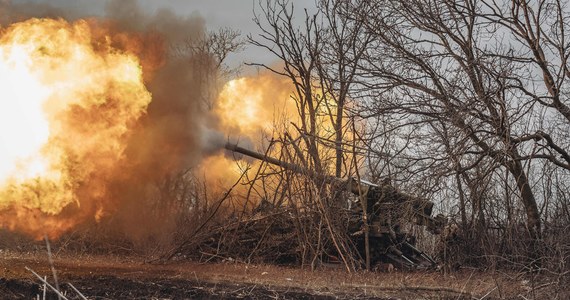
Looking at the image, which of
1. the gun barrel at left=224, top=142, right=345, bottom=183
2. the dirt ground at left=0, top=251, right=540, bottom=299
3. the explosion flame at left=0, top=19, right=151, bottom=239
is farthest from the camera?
the gun barrel at left=224, top=142, right=345, bottom=183

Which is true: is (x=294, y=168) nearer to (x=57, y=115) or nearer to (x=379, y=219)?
(x=379, y=219)

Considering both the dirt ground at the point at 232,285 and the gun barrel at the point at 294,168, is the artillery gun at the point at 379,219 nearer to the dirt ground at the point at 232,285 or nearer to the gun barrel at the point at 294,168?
the gun barrel at the point at 294,168

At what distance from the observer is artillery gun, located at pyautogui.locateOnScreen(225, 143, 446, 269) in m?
15.6

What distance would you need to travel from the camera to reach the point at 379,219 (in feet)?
55.3

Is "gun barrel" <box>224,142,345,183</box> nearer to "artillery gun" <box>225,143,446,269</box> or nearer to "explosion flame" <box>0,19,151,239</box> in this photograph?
"artillery gun" <box>225,143,446,269</box>

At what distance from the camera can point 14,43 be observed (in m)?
10.0

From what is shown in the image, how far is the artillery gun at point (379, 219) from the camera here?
51.3ft

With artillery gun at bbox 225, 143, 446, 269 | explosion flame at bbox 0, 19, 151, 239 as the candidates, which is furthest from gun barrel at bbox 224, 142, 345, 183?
explosion flame at bbox 0, 19, 151, 239

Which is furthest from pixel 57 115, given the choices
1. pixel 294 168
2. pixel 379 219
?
pixel 379 219

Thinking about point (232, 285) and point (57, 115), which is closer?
point (232, 285)

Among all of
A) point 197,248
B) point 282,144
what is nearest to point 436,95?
point 282,144

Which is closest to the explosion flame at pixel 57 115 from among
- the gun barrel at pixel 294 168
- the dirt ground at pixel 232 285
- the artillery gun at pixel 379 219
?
the dirt ground at pixel 232 285

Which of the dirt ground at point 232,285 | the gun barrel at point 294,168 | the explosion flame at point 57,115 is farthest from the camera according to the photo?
the gun barrel at point 294,168

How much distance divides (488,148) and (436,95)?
6.01ft
